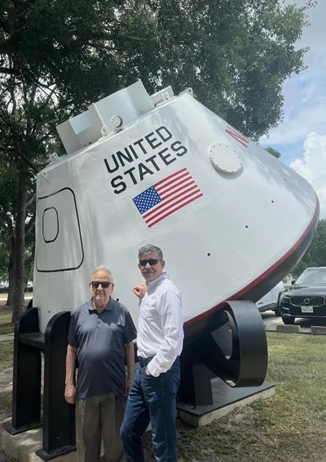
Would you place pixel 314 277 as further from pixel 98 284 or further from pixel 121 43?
pixel 98 284

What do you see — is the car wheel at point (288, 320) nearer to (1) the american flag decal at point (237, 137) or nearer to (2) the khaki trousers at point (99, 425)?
(1) the american flag decal at point (237, 137)

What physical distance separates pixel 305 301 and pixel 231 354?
6794mm

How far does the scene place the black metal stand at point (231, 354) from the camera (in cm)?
269

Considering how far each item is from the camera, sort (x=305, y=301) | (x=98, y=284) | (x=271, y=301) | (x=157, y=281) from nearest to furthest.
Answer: (x=157, y=281) → (x=98, y=284) → (x=305, y=301) → (x=271, y=301)

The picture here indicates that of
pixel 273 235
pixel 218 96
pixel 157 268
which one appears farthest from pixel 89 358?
pixel 218 96

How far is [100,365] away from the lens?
8.12ft

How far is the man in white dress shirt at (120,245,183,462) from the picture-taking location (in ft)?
7.16

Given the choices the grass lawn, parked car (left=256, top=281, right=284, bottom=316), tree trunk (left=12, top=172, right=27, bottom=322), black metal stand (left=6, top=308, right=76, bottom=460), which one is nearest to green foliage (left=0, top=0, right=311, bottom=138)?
black metal stand (left=6, top=308, right=76, bottom=460)

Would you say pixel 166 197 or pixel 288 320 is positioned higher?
pixel 166 197

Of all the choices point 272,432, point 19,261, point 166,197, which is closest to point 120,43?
point 166,197

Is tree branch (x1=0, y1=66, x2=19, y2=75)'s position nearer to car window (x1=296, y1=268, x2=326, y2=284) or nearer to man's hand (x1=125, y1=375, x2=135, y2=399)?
man's hand (x1=125, y1=375, x2=135, y2=399)

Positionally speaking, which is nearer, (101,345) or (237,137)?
(101,345)

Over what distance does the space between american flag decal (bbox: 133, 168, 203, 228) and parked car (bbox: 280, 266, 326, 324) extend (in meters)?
6.95

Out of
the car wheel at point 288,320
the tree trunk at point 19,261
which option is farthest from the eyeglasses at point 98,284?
the tree trunk at point 19,261
